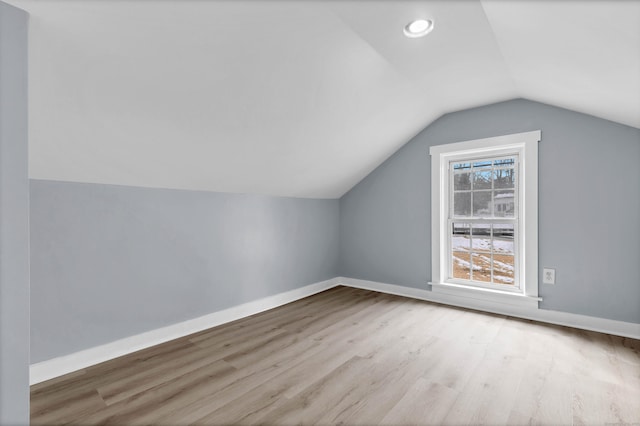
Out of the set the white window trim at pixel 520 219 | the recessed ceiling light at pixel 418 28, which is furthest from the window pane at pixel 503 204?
the recessed ceiling light at pixel 418 28

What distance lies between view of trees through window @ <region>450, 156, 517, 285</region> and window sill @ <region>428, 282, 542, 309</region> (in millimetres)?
187

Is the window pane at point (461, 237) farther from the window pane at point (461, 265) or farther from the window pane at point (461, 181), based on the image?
the window pane at point (461, 181)

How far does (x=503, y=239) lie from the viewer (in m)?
3.48

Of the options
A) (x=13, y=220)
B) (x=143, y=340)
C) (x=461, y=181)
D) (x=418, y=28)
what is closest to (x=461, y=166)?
(x=461, y=181)

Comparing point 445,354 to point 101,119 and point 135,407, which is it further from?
point 101,119

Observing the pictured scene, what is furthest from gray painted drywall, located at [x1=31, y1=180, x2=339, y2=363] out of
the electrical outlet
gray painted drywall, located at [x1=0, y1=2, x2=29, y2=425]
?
the electrical outlet

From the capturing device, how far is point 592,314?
114 inches

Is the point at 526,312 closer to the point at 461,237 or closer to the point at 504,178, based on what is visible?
the point at 461,237

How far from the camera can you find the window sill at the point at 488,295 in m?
3.20

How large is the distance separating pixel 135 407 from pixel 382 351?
1692 mm

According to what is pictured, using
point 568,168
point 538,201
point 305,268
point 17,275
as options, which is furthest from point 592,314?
point 17,275

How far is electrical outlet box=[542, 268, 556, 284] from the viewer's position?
3088mm

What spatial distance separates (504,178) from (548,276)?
1.10 metres

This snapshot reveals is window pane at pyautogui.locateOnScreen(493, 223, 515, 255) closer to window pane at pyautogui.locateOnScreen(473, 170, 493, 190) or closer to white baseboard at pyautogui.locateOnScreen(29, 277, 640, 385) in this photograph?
window pane at pyautogui.locateOnScreen(473, 170, 493, 190)
